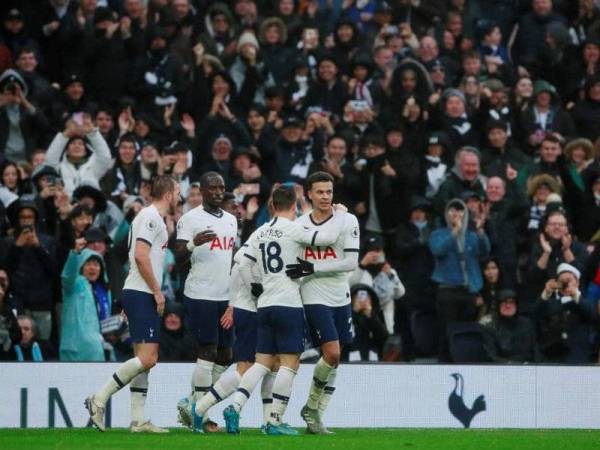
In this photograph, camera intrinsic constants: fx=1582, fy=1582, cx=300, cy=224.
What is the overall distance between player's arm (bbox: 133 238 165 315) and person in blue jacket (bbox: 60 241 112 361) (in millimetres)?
3717

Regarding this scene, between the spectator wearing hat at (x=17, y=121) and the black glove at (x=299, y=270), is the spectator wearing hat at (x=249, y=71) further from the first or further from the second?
the black glove at (x=299, y=270)

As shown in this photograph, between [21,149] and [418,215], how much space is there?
5615 millimetres

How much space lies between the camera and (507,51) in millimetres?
26719

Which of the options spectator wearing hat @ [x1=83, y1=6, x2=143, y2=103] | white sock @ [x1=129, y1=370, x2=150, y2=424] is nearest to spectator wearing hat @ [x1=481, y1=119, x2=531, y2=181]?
spectator wearing hat @ [x1=83, y1=6, x2=143, y2=103]

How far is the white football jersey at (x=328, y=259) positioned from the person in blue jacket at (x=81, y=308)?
418 centimetres

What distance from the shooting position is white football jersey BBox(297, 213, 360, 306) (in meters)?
15.1

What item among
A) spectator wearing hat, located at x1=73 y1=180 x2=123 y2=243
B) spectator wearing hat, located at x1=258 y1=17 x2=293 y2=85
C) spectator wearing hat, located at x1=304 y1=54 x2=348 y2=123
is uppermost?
spectator wearing hat, located at x1=258 y1=17 x2=293 y2=85

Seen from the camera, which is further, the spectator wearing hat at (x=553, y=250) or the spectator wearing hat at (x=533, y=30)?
the spectator wearing hat at (x=533, y=30)

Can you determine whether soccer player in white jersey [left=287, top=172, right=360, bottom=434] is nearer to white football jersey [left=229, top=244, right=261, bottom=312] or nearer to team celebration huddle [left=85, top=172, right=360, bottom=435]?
team celebration huddle [left=85, top=172, right=360, bottom=435]

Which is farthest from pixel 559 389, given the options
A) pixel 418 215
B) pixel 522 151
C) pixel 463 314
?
pixel 522 151

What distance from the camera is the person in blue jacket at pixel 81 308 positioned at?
18625mm

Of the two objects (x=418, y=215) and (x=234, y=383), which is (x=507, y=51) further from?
(x=234, y=383)

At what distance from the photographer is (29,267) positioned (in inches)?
750

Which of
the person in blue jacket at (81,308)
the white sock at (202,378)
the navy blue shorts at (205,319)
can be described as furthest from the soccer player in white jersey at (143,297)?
the person in blue jacket at (81,308)
